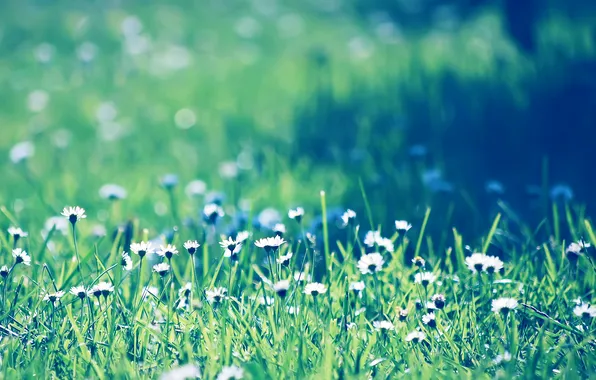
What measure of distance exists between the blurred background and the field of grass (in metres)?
0.02

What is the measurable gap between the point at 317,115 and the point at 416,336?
8.81 ft

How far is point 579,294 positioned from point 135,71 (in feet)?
14.5

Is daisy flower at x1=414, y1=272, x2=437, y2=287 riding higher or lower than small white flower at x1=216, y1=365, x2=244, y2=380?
higher

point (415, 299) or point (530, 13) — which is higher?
point (530, 13)

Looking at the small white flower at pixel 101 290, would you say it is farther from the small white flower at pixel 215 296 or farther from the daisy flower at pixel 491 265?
the daisy flower at pixel 491 265

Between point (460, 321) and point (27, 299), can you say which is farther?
point (27, 299)

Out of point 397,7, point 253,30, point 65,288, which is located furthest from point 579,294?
point 397,7

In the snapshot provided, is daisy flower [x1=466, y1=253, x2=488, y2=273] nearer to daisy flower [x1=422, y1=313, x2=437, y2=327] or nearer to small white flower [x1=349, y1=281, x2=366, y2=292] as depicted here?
daisy flower [x1=422, y1=313, x2=437, y2=327]

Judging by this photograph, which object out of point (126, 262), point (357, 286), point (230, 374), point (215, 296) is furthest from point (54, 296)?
point (357, 286)

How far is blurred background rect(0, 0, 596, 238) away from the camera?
133 inches

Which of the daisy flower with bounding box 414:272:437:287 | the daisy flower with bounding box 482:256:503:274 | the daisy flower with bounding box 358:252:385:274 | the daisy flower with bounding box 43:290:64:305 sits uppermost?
the daisy flower with bounding box 482:256:503:274

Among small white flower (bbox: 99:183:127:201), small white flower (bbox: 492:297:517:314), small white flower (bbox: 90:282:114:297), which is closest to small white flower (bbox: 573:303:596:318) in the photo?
small white flower (bbox: 492:297:517:314)

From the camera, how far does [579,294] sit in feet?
7.26

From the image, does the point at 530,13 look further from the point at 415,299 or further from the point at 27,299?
the point at 27,299
